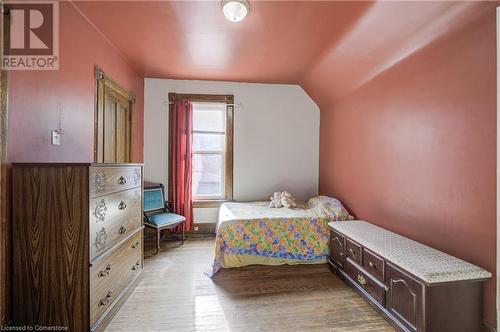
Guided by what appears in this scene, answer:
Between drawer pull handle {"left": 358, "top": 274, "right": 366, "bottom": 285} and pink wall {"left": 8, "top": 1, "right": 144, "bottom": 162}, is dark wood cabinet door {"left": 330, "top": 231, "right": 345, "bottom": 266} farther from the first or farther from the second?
pink wall {"left": 8, "top": 1, "right": 144, "bottom": 162}

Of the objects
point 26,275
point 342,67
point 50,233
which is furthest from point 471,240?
point 26,275

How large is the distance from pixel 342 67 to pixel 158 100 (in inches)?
113

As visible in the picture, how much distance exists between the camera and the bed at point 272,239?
2875 mm

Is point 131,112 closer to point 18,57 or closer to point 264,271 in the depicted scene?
point 18,57

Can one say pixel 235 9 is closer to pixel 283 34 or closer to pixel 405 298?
pixel 283 34

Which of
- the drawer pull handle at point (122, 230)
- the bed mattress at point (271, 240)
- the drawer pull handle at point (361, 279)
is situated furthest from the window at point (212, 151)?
the drawer pull handle at point (361, 279)

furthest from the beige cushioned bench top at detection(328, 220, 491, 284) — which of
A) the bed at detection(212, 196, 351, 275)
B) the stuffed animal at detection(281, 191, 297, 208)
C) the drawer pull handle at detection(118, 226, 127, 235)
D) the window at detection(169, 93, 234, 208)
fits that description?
the window at detection(169, 93, 234, 208)

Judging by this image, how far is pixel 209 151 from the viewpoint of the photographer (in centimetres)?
425

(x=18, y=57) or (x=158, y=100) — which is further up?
(x=158, y=100)

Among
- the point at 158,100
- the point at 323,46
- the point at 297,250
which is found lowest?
the point at 297,250

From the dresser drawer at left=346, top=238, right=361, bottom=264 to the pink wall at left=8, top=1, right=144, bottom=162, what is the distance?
107 inches

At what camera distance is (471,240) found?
5.64 ft

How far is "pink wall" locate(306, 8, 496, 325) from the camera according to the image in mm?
1629

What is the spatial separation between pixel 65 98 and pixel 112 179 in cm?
83
